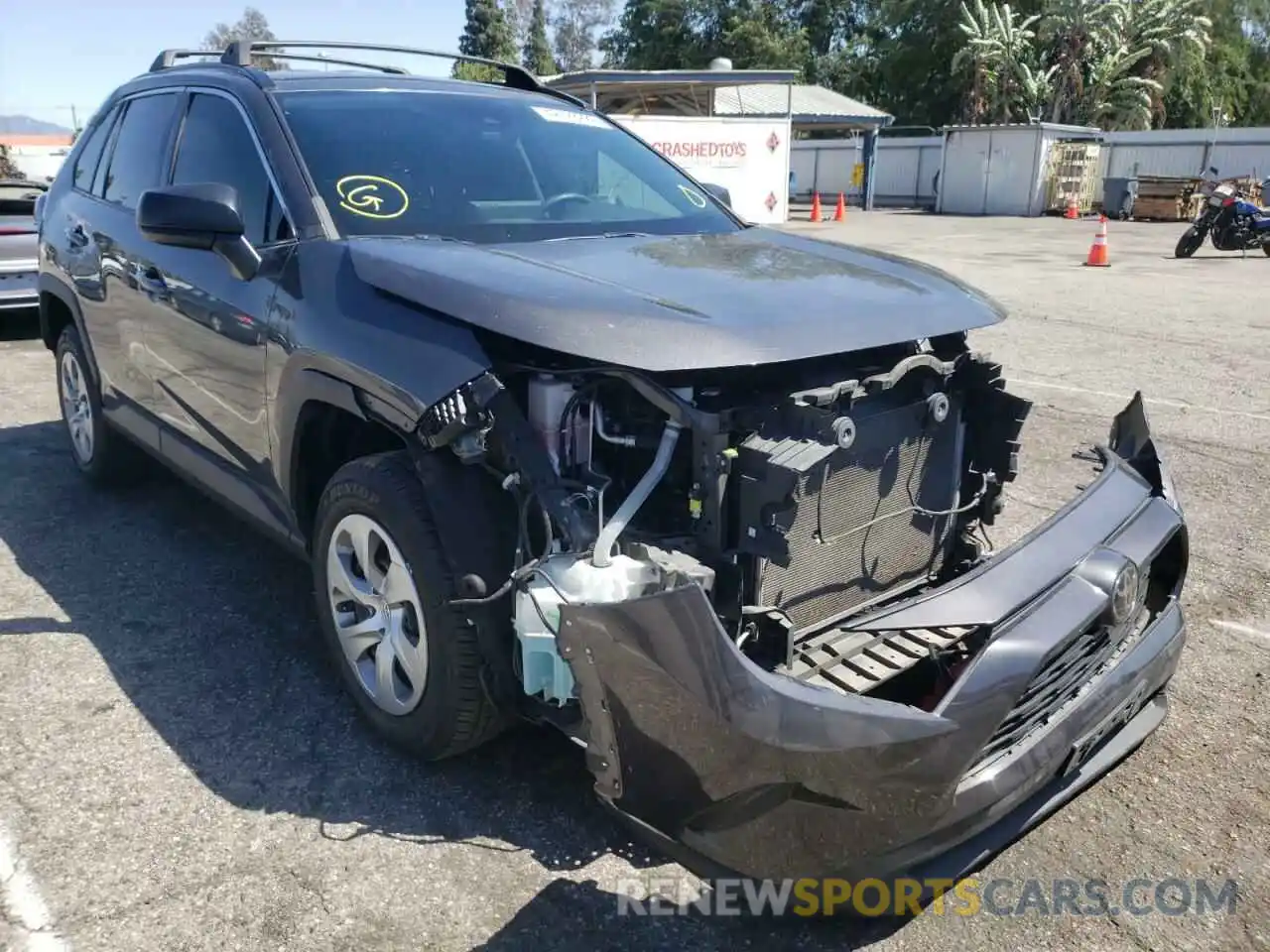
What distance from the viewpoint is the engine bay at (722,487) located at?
2.36 metres

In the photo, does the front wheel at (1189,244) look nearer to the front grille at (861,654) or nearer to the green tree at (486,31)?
the front grille at (861,654)

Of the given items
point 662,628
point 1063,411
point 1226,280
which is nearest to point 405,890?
point 662,628

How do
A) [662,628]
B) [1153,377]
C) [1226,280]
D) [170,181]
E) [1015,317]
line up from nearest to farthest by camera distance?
Answer: [662,628]
[170,181]
[1153,377]
[1015,317]
[1226,280]

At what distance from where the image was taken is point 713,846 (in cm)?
219

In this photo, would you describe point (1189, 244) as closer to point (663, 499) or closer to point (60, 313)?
point (60, 313)

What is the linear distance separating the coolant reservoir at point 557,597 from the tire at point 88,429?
350 cm

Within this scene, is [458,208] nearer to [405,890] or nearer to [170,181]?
[170,181]

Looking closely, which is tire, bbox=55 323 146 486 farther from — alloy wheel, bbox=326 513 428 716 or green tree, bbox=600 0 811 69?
green tree, bbox=600 0 811 69

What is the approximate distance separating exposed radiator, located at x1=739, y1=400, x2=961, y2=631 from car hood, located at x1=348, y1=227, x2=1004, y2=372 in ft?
0.80

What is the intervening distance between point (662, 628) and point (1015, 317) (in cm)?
995

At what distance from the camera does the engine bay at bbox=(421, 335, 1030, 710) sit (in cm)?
236

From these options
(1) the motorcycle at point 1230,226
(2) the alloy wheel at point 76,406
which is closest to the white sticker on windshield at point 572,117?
(2) the alloy wheel at point 76,406

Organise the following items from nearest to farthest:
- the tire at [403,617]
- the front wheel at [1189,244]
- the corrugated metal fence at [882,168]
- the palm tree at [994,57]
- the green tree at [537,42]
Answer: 1. the tire at [403,617]
2. the front wheel at [1189,244]
3. the corrugated metal fence at [882,168]
4. the palm tree at [994,57]
5. the green tree at [537,42]

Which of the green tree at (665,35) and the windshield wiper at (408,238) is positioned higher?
the green tree at (665,35)
